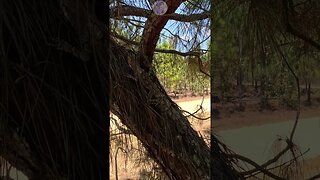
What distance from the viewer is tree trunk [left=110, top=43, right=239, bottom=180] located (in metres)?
0.67

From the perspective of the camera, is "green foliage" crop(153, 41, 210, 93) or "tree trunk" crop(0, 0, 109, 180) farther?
"green foliage" crop(153, 41, 210, 93)

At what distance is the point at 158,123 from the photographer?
0.73 m

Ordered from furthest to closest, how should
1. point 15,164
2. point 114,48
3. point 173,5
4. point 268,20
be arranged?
point 173,5 → point 114,48 → point 268,20 → point 15,164

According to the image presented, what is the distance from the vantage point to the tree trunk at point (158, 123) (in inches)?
26.4

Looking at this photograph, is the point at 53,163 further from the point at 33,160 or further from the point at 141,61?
the point at 141,61

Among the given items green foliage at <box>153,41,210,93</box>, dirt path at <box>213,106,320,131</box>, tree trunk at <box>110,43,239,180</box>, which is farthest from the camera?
green foliage at <box>153,41,210,93</box>

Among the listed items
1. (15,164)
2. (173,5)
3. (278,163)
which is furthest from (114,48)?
(15,164)

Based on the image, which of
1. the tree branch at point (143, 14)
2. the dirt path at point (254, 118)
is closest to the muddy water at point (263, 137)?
the dirt path at point (254, 118)

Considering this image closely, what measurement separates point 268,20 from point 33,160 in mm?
358

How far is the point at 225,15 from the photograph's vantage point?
0.56 m

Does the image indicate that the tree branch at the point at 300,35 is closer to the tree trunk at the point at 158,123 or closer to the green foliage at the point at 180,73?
the tree trunk at the point at 158,123

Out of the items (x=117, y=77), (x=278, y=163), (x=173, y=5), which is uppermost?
(x=173, y=5)

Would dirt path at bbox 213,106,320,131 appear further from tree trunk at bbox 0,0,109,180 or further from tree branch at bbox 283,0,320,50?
tree trunk at bbox 0,0,109,180

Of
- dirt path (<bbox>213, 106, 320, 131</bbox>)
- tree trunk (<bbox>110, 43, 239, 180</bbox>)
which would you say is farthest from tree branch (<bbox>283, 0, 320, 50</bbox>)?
tree trunk (<bbox>110, 43, 239, 180</bbox>)
